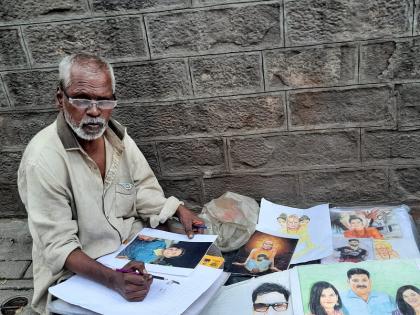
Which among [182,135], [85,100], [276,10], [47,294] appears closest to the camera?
[85,100]

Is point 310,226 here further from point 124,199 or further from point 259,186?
point 124,199

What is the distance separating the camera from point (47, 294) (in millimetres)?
1755

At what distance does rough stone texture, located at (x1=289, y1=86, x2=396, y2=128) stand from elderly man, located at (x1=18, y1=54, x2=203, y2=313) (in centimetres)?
88

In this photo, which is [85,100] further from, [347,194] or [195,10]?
[347,194]

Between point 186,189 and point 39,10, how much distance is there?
49.2 inches

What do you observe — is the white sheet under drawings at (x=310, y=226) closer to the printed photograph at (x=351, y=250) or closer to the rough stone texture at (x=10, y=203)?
the printed photograph at (x=351, y=250)

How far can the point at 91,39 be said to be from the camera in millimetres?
2150

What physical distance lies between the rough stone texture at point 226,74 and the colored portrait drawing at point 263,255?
782 millimetres

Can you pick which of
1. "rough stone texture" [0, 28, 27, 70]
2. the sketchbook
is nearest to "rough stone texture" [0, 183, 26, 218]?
"rough stone texture" [0, 28, 27, 70]

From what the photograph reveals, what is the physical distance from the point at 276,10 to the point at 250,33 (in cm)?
16

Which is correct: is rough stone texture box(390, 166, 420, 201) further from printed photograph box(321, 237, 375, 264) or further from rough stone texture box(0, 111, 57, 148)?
rough stone texture box(0, 111, 57, 148)

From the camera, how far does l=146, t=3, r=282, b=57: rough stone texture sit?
2039 millimetres

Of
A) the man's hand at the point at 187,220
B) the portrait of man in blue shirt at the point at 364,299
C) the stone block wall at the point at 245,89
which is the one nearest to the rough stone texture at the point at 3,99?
the stone block wall at the point at 245,89

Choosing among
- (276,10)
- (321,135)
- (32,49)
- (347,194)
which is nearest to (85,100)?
(32,49)
